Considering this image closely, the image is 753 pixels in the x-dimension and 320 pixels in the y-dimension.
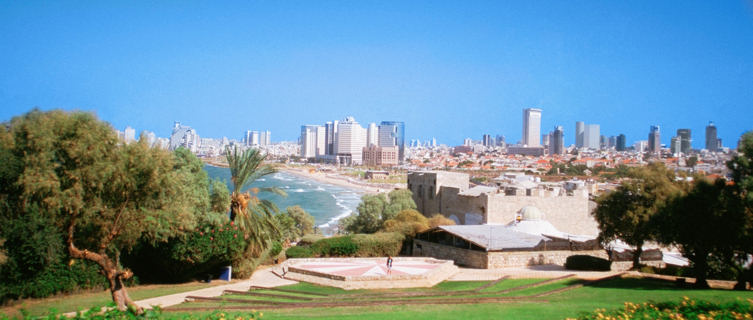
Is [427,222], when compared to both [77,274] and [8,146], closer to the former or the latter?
[77,274]

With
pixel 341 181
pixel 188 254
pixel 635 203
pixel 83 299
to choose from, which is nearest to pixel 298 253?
pixel 188 254

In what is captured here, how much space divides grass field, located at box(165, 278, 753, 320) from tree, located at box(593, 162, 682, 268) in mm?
3338

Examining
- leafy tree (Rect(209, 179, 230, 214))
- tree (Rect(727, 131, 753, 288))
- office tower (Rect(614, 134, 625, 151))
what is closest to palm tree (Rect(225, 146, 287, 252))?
leafy tree (Rect(209, 179, 230, 214))

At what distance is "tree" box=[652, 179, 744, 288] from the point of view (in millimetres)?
12868

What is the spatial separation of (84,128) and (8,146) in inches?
65.4

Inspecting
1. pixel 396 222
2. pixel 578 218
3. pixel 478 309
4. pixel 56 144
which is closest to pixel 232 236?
pixel 56 144

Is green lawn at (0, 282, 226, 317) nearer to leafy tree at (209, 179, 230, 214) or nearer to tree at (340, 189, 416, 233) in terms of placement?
leafy tree at (209, 179, 230, 214)

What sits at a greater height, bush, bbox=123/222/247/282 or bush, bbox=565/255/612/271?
bush, bbox=123/222/247/282

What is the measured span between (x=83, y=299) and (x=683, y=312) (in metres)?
12.0

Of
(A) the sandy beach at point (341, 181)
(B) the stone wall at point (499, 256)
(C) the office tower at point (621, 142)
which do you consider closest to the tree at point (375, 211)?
(B) the stone wall at point (499, 256)

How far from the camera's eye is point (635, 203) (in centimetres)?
1781

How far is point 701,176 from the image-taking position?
14797mm

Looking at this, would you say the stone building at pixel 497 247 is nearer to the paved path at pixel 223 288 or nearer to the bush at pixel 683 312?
the paved path at pixel 223 288

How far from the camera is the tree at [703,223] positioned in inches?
507
